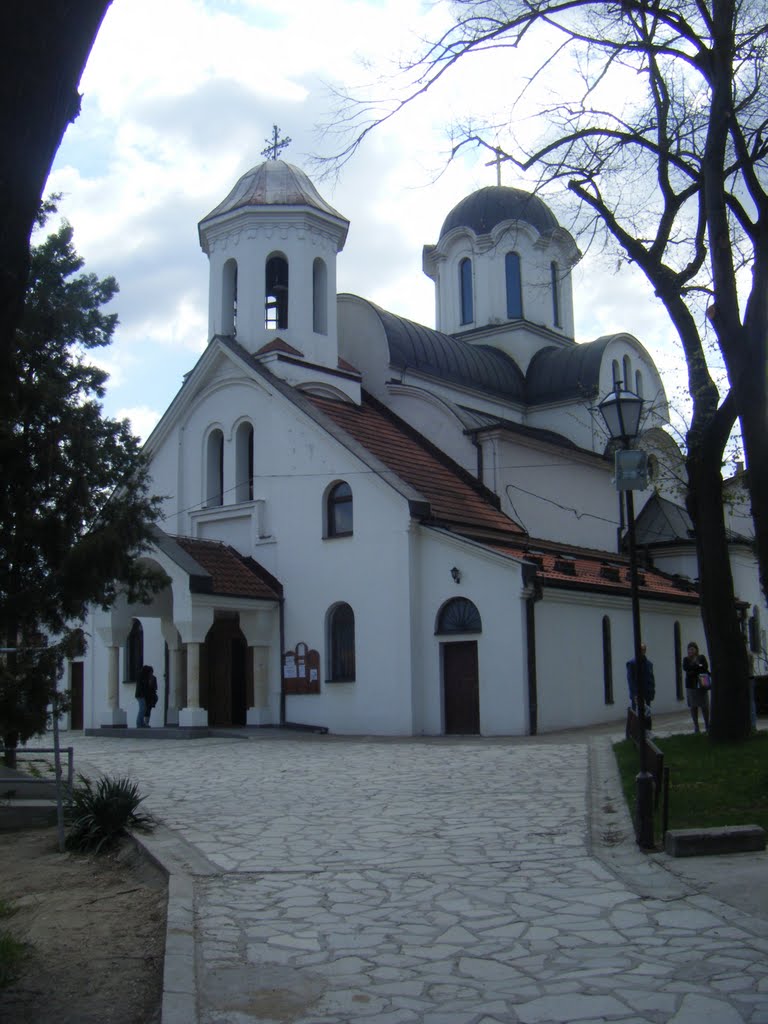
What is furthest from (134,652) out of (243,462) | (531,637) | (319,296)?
(531,637)

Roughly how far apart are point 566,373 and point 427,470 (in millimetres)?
9296

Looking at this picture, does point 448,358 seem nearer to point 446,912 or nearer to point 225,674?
point 225,674

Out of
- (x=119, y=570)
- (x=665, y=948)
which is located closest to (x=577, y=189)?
(x=119, y=570)

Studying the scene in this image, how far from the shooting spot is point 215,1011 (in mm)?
5418

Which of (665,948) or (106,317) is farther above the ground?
(106,317)

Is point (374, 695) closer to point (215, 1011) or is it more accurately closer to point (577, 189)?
point (577, 189)

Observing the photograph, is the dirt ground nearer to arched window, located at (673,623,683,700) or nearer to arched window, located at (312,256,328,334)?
arched window, located at (312,256,328,334)

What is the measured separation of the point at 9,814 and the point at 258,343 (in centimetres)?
1940

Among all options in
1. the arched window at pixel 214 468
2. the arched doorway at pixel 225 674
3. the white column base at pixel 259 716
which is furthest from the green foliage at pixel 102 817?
the arched window at pixel 214 468

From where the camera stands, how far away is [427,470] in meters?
27.6

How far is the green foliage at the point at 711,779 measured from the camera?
32.9 ft

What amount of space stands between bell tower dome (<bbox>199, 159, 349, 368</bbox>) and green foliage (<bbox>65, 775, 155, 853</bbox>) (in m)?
19.7

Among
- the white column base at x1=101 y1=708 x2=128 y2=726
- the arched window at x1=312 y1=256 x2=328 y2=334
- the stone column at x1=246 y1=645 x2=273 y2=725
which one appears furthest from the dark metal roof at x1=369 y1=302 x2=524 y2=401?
the white column base at x1=101 y1=708 x2=128 y2=726

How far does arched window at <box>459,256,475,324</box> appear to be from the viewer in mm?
37500
